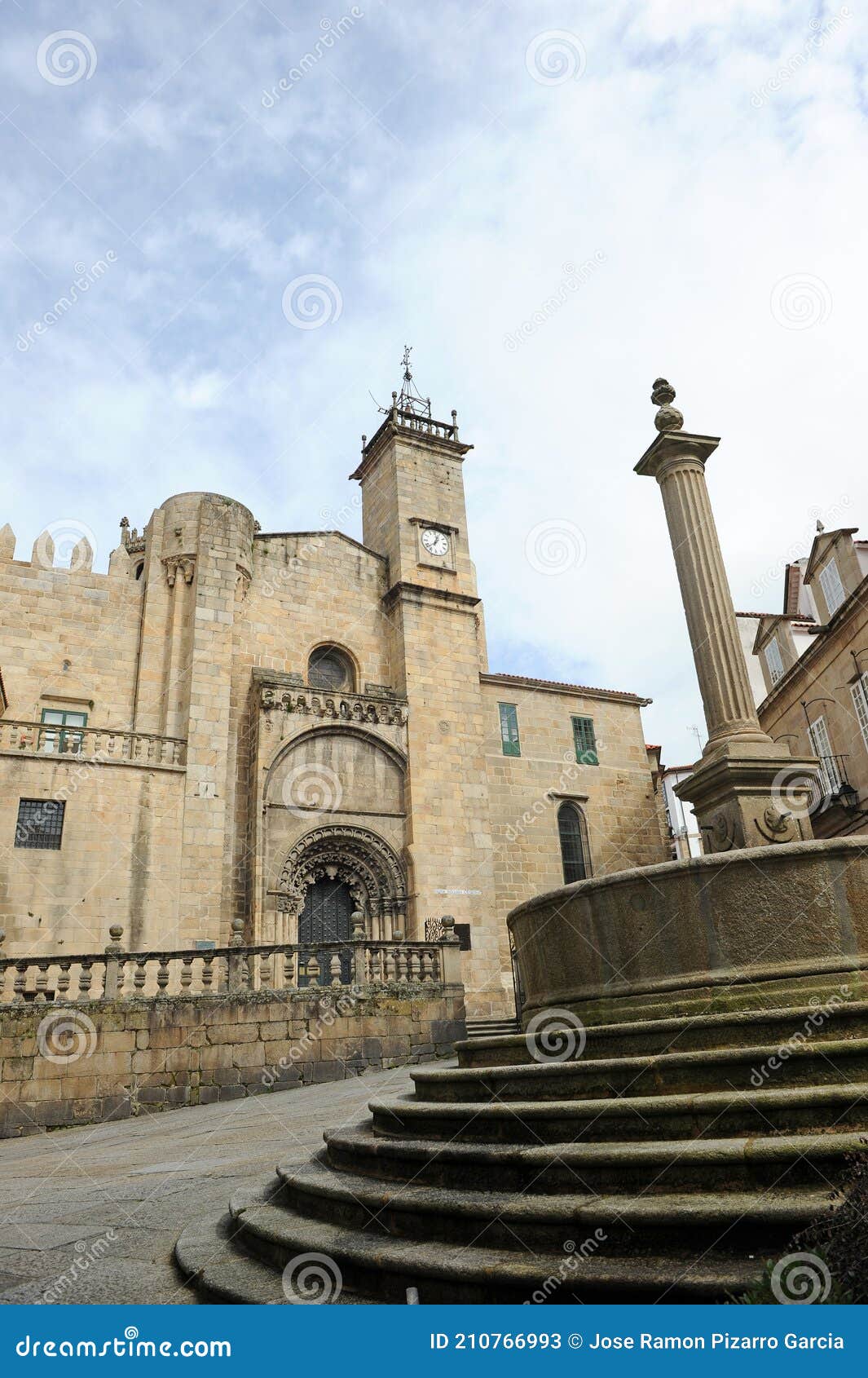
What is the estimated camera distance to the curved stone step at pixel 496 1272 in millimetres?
2812

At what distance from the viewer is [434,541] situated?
24422mm

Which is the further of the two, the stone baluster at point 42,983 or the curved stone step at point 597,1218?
the stone baluster at point 42,983

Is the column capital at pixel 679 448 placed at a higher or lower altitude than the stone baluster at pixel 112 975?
higher

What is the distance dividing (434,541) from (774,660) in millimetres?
10635

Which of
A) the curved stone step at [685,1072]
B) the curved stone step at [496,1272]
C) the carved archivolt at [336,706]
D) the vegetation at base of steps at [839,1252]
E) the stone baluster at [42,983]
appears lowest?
the curved stone step at [496,1272]

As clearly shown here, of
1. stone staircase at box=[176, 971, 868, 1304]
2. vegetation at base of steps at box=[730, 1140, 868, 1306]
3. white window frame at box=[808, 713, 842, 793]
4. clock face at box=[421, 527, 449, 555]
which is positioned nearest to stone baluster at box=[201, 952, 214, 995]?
stone staircase at box=[176, 971, 868, 1304]

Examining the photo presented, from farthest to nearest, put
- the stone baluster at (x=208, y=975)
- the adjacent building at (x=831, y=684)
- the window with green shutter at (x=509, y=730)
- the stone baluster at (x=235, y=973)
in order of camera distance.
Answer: the window with green shutter at (x=509, y=730)
the adjacent building at (x=831, y=684)
the stone baluster at (x=235, y=973)
the stone baluster at (x=208, y=975)

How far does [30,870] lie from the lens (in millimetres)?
15953

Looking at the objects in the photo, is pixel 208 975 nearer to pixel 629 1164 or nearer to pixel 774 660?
pixel 629 1164

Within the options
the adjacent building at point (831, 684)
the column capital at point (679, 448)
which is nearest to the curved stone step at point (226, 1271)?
the column capital at point (679, 448)

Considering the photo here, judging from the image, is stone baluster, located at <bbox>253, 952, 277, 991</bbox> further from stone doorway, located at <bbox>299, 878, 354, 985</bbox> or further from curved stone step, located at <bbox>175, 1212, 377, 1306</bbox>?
curved stone step, located at <bbox>175, 1212, 377, 1306</bbox>

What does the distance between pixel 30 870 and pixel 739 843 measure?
44.5 ft

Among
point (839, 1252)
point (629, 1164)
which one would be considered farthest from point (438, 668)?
point (839, 1252)

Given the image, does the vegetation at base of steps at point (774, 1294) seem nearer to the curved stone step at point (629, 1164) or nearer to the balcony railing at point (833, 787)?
the curved stone step at point (629, 1164)
